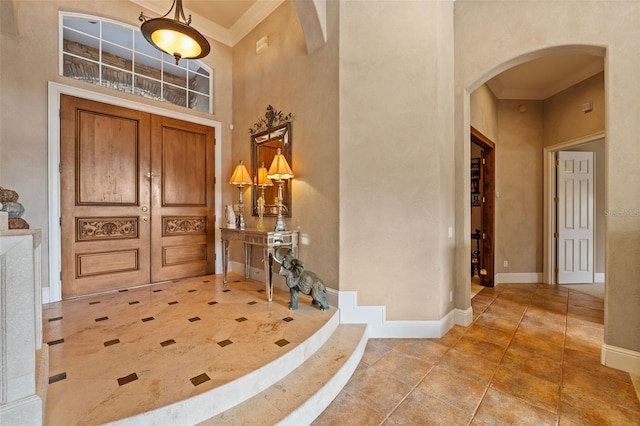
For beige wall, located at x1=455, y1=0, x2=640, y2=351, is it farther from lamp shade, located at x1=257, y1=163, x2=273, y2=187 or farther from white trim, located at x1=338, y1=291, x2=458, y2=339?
lamp shade, located at x1=257, y1=163, x2=273, y2=187

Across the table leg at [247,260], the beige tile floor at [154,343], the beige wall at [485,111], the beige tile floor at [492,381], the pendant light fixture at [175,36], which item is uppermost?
the beige wall at [485,111]

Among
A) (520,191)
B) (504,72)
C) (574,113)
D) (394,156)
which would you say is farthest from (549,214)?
(394,156)

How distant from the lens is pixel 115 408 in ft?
4.67

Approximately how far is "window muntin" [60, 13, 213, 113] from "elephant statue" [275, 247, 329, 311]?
3.25 m

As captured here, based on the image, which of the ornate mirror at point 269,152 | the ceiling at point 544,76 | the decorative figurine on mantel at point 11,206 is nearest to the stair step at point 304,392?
the ornate mirror at point 269,152

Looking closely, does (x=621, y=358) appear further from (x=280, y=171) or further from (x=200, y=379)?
(x=280, y=171)

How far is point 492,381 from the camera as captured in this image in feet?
6.93

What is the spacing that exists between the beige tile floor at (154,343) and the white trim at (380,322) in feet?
0.61

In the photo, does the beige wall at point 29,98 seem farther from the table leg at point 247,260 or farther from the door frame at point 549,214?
the door frame at point 549,214

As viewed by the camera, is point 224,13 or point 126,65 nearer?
point 126,65

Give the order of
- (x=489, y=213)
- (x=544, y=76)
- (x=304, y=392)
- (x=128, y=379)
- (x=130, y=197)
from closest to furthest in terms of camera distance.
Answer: (x=128, y=379) → (x=304, y=392) → (x=130, y=197) → (x=544, y=76) → (x=489, y=213)

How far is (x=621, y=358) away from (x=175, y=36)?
4601 mm

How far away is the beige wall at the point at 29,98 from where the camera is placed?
287 centimetres

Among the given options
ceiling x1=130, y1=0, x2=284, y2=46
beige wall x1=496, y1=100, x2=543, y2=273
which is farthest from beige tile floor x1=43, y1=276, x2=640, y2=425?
ceiling x1=130, y1=0, x2=284, y2=46
